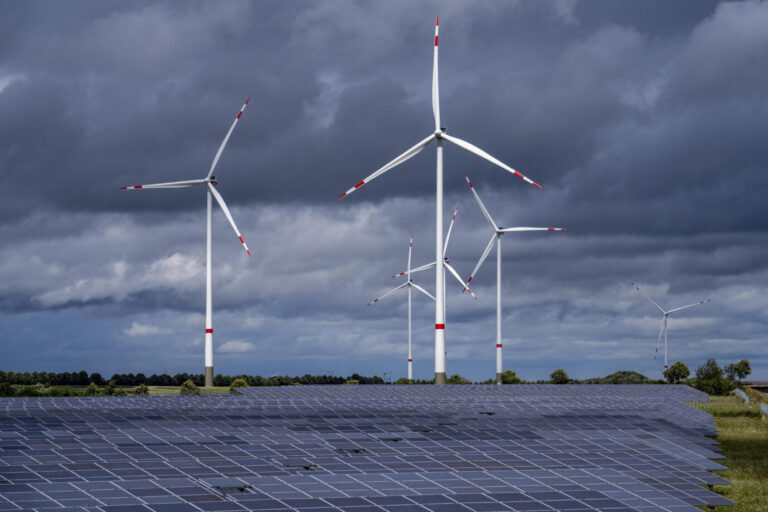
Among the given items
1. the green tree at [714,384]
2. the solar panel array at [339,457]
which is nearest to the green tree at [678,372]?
the green tree at [714,384]

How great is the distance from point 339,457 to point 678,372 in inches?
5159

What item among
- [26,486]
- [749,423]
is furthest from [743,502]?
[749,423]

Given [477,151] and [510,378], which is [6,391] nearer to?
[477,151]

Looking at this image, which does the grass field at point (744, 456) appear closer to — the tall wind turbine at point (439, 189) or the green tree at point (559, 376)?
the tall wind turbine at point (439, 189)

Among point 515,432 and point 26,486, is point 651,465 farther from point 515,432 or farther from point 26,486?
point 26,486

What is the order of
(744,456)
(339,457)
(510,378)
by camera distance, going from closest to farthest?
(339,457) → (744,456) → (510,378)

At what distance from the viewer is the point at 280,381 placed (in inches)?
5138

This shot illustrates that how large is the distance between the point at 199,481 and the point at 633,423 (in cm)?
2643

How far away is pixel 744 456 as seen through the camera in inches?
1903

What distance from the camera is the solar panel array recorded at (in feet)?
91.4

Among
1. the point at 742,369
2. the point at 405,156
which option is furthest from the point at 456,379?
the point at 742,369

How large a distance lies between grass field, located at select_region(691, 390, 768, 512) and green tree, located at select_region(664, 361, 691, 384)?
68.6 metres

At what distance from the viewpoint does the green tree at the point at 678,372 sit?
15088 cm

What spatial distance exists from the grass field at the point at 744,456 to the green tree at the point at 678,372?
225 feet
